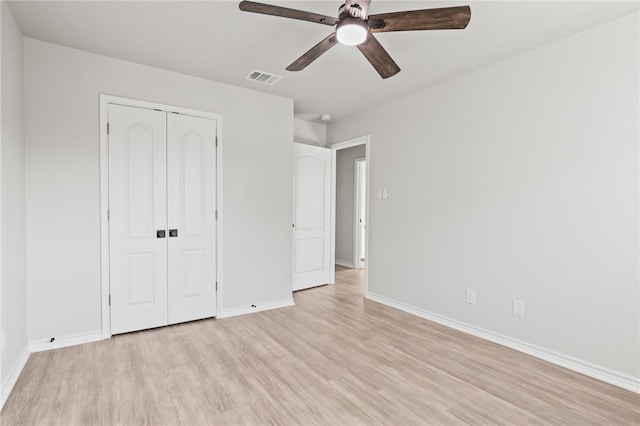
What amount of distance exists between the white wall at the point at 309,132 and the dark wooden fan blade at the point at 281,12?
330cm

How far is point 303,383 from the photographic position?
2.40m

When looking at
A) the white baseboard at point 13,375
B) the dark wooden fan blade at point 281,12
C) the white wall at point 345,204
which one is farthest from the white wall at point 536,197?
the white baseboard at point 13,375

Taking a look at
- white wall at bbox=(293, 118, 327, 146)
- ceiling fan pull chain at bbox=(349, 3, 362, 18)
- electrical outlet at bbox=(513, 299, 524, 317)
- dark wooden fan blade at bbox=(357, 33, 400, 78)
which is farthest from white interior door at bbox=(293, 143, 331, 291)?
ceiling fan pull chain at bbox=(349, 3, 362, 18)

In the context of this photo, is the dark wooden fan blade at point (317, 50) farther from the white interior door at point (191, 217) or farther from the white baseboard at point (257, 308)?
the white baseboard at point (257, 308)

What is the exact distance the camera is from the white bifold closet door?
3207 mm

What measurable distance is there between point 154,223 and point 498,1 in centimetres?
335

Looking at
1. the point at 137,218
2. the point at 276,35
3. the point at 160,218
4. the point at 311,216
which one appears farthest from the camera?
the point at 311,216

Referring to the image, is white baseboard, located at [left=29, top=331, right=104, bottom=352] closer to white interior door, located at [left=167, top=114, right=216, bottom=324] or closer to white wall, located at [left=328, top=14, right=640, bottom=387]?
white interior door, located at [left=167, top=114, right=216, bottom=324]

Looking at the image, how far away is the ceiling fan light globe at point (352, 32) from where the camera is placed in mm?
1849

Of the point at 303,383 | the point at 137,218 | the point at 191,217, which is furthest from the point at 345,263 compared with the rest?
the point at 303,383

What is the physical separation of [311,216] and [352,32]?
3.40m

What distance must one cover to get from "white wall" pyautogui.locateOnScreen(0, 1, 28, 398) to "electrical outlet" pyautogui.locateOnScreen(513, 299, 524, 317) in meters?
3.79

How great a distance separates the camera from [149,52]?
9.90 feet

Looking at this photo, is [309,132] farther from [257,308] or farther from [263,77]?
[257,308]
